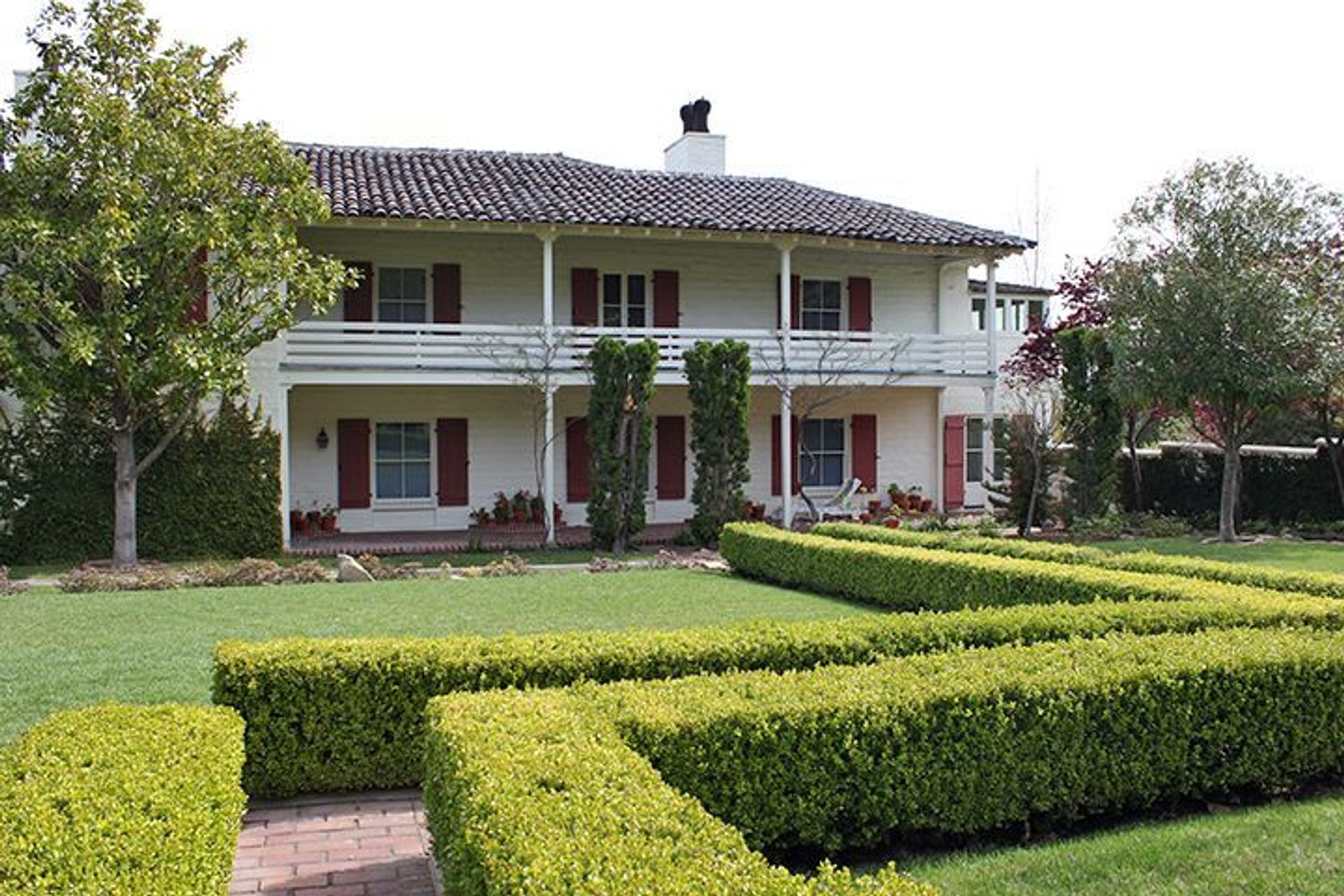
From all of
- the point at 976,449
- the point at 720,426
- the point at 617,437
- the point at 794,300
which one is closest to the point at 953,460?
the point at 976,449

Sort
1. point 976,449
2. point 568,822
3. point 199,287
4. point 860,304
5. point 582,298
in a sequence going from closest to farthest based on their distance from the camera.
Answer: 1. point 568,822
2. point 199,287
3. point 582,298
4. point 860,304
5. point 976,449

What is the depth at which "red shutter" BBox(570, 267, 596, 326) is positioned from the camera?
2350cm

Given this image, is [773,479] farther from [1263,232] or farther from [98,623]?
[98,623]

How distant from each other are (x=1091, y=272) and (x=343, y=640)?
23.5 metres

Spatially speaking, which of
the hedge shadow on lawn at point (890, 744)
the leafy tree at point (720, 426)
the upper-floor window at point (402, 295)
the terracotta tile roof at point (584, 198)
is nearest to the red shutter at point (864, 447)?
the terracotta tile roof at point (584, 198)

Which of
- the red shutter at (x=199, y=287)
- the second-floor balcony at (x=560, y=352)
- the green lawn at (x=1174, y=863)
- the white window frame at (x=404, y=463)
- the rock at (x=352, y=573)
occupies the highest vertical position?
the red shutter at (x=199, y=287)

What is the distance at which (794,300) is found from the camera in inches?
986

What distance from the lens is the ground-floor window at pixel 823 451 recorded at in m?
25.2

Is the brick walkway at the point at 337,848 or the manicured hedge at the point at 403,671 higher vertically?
the manicured hedge at the point at 403,671

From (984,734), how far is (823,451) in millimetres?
19447

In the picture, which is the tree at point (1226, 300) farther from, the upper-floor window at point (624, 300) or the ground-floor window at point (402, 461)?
the ground-floor window at point (402, 461)

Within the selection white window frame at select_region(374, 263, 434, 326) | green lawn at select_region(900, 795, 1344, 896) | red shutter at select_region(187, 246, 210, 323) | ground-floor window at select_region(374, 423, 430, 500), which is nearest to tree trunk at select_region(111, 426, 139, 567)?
red shutter at select_region(187, 246, 210, 323)

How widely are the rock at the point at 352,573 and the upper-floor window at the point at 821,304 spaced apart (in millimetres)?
12031

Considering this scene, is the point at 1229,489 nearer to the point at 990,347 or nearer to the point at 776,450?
the point at 990,347
